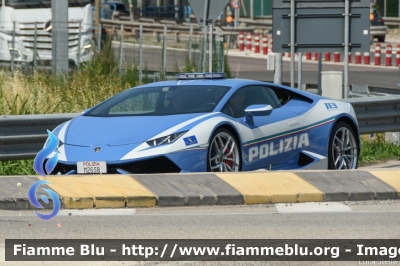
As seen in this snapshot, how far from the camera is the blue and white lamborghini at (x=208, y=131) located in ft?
32.4

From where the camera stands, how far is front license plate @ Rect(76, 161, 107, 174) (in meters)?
9.82

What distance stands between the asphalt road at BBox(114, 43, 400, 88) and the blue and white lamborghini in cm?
852

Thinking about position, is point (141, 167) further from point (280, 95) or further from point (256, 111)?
point (280, 95)

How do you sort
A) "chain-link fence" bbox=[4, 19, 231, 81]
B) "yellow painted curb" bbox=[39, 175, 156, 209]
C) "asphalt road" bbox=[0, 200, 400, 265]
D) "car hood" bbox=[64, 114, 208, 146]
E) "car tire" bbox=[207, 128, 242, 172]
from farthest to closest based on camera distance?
"chain-link fence" bbox=[4, 19, 231, 81]
"car tire" bbox=[207, 128, 242, 172]
"car hood" bbox=[64, 114, 208, 146]
"yellow painted curb" bbox=[39, 175, 156, 209]
"asphalt road" bbox=[0, 200, 400, 265]

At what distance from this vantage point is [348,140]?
12016 millimetres

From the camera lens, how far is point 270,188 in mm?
9695

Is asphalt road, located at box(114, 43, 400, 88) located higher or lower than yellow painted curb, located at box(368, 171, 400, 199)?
higher

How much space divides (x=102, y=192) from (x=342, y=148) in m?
3.76

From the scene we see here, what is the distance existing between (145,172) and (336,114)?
299 centimetres

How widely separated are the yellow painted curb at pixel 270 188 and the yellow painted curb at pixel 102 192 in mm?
903

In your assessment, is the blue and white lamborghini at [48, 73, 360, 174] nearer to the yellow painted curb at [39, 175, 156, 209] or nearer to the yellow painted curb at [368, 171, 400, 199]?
the yellow painted curb at [39, 175, 156, 209]

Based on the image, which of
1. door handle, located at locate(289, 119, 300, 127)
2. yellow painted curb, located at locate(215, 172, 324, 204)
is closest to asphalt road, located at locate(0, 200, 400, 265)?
yellow painted curb, located at locate(215, 172, 324, 204)

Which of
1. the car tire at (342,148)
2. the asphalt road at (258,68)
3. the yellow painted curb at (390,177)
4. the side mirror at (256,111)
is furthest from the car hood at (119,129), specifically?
the asphalt road at (258,68)

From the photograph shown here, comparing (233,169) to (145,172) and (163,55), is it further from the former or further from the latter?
(163,55)
